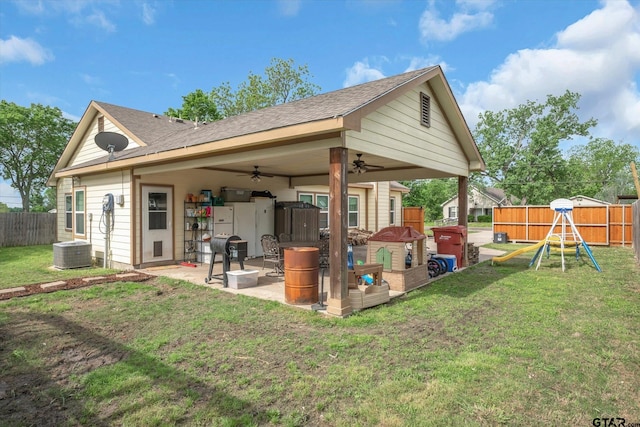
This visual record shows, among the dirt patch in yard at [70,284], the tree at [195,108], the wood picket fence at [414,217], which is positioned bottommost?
the dirt patch in yard at [70,284]

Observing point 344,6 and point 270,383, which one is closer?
point 270,383

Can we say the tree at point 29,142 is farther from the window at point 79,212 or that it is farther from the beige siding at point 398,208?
the beige siding at point 398,208

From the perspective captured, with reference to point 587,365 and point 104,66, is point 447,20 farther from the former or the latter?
point 104,66

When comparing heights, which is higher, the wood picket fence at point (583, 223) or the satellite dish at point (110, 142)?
the satellite dish at point (110, 142)

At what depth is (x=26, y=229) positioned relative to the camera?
1578cm

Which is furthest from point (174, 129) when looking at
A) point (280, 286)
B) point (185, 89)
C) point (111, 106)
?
point (185, 89)

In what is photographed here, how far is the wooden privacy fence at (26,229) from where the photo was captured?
15320 millimetres

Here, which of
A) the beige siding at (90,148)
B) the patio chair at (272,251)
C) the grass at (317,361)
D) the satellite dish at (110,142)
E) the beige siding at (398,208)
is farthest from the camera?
the beige siding at (398,208)

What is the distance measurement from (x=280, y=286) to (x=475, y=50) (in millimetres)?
15176

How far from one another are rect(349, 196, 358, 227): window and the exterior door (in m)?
8.66

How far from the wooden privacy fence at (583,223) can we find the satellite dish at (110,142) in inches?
656

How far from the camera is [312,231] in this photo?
468 inches

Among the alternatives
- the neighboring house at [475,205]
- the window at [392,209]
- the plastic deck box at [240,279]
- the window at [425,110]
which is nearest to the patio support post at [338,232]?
the plastic deck box at [240,279]

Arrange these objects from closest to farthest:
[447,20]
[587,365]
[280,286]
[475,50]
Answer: [587,365] < [280,286] < [447,20] < [475,50]
